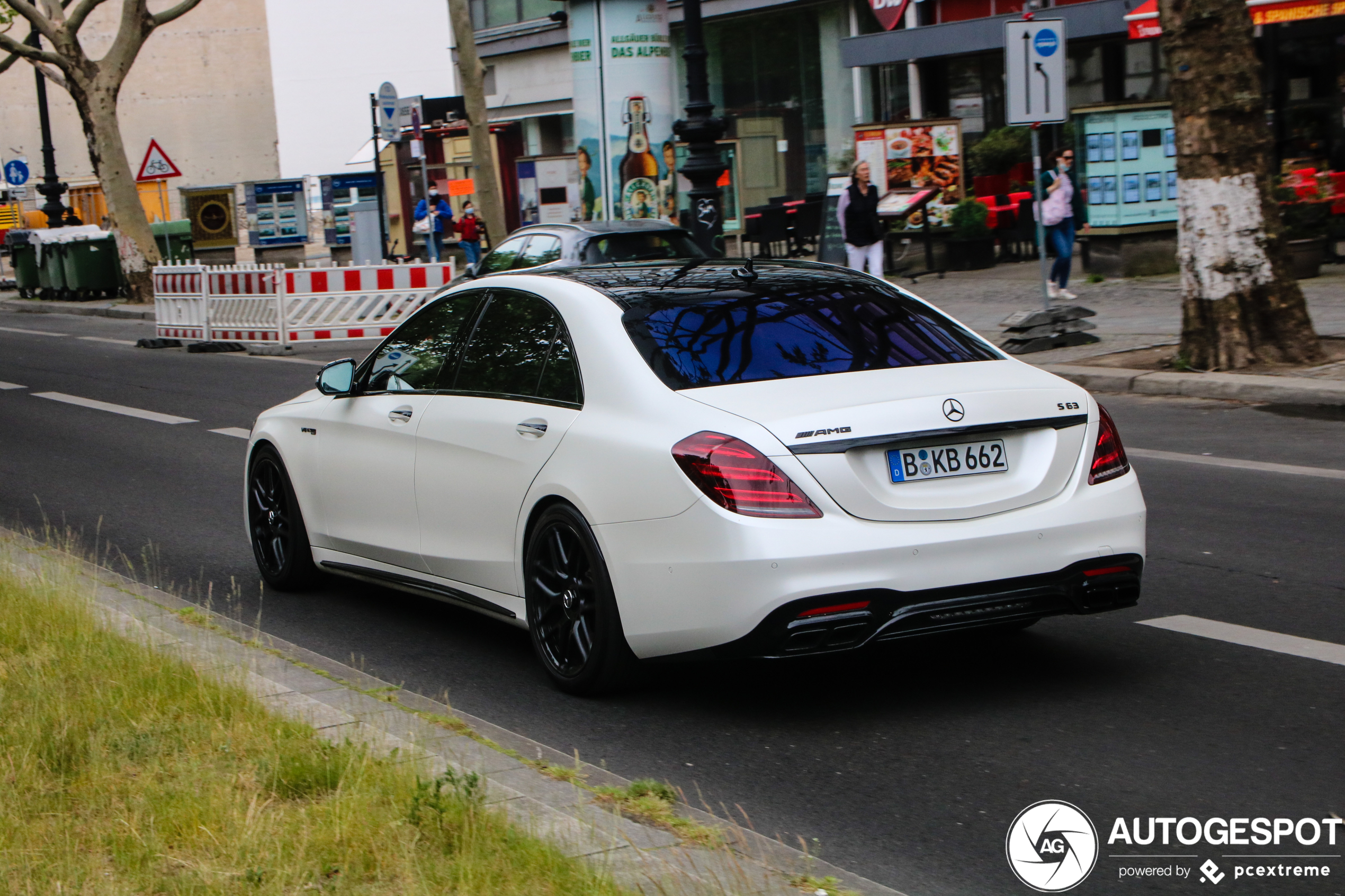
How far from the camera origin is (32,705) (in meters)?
4.89

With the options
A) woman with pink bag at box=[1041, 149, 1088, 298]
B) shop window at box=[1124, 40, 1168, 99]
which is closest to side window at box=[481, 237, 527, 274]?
woman with pink bag at box=[1041, 149, 1088, 298]

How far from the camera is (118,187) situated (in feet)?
113

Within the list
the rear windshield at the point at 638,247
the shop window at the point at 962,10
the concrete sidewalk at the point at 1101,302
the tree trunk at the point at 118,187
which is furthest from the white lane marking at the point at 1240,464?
the tree trunk at the point at 118,187

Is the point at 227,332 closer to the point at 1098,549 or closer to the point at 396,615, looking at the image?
the point at 396,615

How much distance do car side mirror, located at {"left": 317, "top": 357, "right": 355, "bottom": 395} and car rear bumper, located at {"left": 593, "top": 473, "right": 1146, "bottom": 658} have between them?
209 centimetres

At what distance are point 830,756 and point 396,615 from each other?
9.22 ft

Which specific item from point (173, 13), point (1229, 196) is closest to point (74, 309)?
point (173, 13)

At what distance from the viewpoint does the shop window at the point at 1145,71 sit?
84.9ft

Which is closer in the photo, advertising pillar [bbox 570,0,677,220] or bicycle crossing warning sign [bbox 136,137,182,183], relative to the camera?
advertising pillar [bbox 570,0,677,220]

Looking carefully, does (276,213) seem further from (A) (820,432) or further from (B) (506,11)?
(A) (820,432)

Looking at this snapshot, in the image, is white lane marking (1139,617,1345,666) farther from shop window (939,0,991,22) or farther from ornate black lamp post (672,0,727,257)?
shop window (939,0,991,22)

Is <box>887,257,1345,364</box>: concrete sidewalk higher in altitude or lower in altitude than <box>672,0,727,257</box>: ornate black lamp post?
lower

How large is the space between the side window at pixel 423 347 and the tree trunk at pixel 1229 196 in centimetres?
774

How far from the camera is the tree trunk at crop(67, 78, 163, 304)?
33.8 meters
